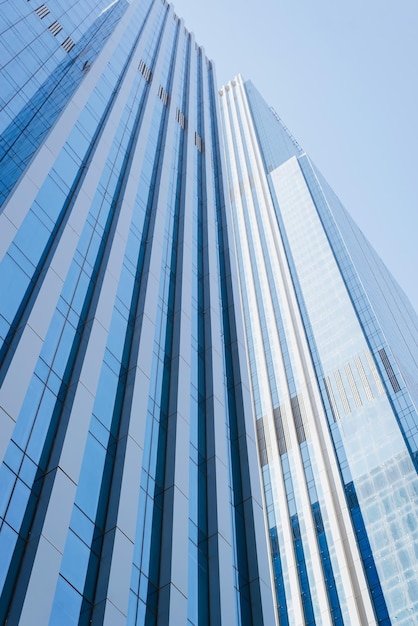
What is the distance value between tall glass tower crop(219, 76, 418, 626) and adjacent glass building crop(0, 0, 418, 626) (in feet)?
1.00

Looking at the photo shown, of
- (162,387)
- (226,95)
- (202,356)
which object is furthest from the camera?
(226,95)

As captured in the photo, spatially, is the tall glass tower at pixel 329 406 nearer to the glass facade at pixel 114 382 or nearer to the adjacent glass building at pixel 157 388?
the adjacent glass building at pixel 157 388

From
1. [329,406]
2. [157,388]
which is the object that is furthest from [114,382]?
[329,406]

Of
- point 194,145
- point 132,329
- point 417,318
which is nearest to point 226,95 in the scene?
point 417,318

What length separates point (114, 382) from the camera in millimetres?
28438

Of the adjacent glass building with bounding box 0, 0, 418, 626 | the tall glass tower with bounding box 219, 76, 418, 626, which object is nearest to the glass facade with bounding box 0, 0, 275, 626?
the adjacent glass building with bounding box 0, 0, 418, 626

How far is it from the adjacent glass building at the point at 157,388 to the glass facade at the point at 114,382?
A: 0.33 ft

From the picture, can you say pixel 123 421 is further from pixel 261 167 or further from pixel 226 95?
pixel 226 95

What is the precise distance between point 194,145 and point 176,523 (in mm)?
44713

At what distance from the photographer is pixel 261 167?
152500mm

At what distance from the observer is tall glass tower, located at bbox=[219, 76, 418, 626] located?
68.6m

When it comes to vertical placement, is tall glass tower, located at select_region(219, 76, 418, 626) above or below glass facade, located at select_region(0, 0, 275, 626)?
above

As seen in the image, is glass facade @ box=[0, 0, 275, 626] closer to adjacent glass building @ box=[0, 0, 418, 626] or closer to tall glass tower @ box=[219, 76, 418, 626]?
adjacent glass building @ box=[0, 0, 418, 626]

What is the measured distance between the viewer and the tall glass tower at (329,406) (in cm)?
6856
